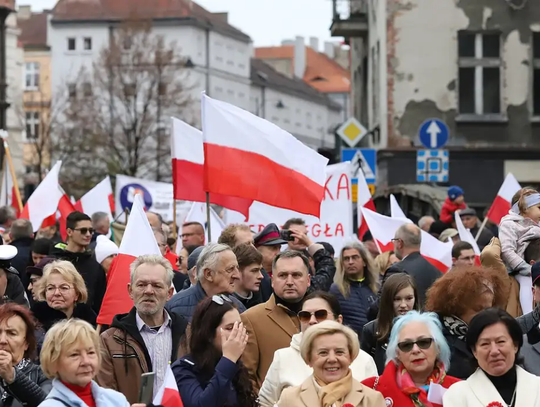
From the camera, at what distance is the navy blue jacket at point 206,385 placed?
305 inches

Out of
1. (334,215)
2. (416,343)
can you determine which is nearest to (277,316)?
(416,343)

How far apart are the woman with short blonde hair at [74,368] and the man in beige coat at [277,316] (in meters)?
1.90

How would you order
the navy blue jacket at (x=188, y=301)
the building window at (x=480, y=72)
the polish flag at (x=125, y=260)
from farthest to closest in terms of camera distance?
the building window at (x=480, y=72)
the polish flag at (x=125, y=260)
the navy blue jacket at (x=188, y=301)

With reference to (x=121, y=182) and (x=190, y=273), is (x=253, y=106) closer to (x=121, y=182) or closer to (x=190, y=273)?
(x=121, y=182)

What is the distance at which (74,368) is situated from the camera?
23.3ft

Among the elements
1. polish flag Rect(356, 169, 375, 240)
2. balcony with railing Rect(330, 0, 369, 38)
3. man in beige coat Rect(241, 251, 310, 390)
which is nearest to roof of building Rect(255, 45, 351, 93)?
balcony with railing Rect(330, 0, 369, 38)

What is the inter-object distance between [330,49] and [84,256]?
164m

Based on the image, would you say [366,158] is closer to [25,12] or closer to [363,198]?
[363,198]

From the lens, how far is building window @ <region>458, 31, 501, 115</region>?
31.1 metres

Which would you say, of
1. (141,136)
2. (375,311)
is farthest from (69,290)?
(141,136)

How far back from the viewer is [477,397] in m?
7.19

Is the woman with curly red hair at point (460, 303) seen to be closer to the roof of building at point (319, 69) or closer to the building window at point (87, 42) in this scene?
the building window at point (87, 42)

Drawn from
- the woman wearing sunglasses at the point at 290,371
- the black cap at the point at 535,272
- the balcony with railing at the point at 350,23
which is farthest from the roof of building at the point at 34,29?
the woman wearing sunglasses at the point at 290,371

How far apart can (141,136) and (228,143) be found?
57.5 metres
